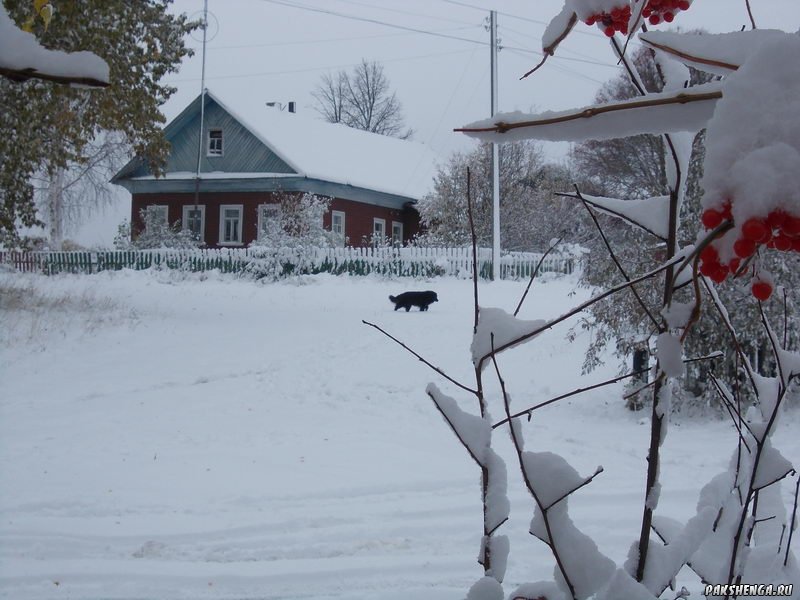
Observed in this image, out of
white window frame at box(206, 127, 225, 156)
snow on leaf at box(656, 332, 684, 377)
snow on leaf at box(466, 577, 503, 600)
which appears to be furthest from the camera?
white window frame at box(206, 127, 225, 156)

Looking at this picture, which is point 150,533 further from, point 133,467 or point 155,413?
point 155,413

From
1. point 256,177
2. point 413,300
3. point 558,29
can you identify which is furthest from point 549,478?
point 256,177

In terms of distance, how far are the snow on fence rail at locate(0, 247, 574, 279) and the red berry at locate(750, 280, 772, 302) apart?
54.8ft

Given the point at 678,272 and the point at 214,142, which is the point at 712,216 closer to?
the point at 678,272

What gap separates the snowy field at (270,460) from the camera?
3.50m

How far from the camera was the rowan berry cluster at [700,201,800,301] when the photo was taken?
438mm

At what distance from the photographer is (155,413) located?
21.2ft

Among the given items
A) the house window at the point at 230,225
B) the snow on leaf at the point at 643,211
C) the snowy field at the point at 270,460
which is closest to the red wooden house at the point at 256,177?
the house window at the point at 230,225

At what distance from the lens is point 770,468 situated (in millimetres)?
1008

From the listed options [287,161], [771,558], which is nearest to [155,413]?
[771,558]

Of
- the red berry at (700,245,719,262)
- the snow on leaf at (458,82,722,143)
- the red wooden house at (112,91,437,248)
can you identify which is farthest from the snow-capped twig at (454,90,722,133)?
the red wooden house at (112,91,437,248)

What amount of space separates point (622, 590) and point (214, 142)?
81.8 ft

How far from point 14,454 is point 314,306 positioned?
27.2ft

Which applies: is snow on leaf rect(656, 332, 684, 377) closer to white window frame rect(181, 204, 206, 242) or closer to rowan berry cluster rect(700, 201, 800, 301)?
rowan berry cluster rect(700, 201, 800, 301)
